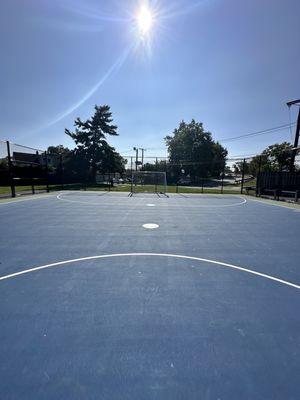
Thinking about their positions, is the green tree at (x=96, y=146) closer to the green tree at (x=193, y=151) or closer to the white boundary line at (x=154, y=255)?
the green tree at (x=193, y=151)

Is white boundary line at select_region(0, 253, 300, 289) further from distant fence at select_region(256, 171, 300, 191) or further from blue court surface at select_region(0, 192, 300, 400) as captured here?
distant fence at select_region(256, 171, 300, 191)

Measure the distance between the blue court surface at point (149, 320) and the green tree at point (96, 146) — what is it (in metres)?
29.8

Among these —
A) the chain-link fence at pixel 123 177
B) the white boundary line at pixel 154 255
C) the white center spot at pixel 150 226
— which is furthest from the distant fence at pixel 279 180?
the white boundary line at pixel 154 255

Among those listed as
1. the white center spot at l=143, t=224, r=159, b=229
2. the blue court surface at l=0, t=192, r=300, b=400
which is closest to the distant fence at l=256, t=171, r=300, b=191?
the white center spot at l=143, t=224, r=159, b=229

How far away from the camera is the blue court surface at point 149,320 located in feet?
6.29

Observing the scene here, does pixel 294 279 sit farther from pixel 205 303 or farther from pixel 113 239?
pixel 113 239

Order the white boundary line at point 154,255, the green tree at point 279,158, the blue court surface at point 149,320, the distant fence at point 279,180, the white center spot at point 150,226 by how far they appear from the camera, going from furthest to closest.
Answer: the green tree at point 279,158, the distant fence at point 279,180, the white center spot at point 150,226, the white boundary line at point 154,255, the blue court surface at point 149,320

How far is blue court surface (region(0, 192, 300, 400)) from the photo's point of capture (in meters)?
1.92

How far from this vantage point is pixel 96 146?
114 ft

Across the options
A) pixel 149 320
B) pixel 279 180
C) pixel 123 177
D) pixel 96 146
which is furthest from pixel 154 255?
pixel 123 177

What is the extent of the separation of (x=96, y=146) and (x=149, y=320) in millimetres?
34301

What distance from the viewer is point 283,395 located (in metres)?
1.82

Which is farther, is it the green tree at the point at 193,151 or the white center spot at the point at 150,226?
the green tree at the point at 193,151

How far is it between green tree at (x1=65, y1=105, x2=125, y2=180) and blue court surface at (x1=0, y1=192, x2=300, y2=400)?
1175 inches
